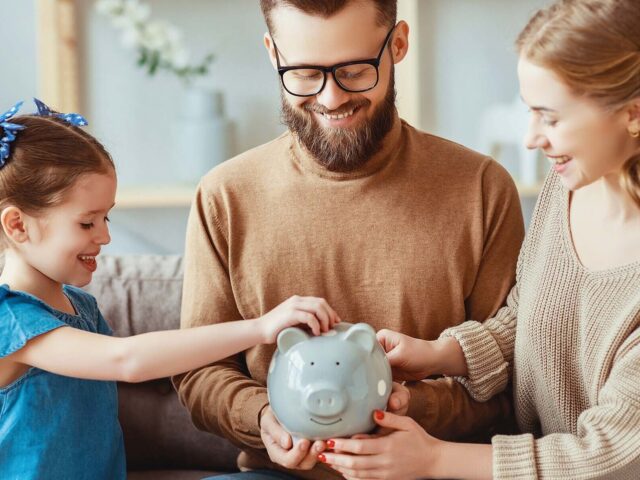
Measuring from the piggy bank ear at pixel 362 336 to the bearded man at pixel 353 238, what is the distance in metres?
0.34

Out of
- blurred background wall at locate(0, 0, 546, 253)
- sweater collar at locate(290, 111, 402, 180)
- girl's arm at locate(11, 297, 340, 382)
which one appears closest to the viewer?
girl's arm at locate(11, 297, 340, 382)

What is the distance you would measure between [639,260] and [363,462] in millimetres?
542

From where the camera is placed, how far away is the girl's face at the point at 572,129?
4.50 feet

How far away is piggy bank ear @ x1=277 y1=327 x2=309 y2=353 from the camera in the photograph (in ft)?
4.57

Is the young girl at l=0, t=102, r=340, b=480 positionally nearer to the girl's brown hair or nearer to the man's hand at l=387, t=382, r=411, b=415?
the girl's brown hair

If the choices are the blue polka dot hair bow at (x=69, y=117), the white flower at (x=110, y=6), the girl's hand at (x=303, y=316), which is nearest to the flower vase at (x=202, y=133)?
the white flower at (x=110, y=6)

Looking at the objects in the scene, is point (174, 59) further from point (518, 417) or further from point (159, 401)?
point (518, 417)

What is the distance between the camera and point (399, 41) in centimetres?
175

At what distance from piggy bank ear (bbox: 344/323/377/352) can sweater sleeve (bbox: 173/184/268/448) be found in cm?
37

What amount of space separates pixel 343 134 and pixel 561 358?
56cm

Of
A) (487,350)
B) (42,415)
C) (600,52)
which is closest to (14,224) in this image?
(42,415)

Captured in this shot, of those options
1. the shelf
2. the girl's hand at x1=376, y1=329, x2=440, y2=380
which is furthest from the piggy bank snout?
the shelf

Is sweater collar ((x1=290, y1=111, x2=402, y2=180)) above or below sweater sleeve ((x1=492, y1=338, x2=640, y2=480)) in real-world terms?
above

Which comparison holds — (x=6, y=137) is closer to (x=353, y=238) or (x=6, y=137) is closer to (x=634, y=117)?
(x=353, y=238)
